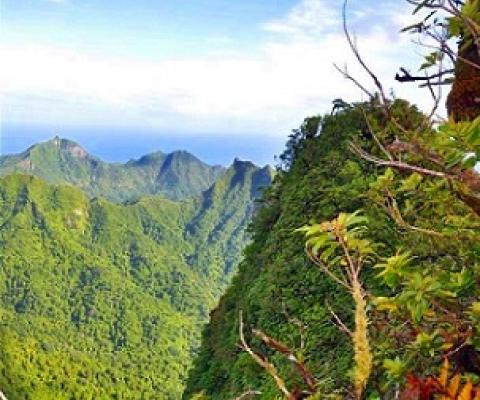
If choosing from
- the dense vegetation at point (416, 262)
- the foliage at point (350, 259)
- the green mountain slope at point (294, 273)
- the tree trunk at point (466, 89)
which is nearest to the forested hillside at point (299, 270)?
the green mountain slope at point (294, 273)

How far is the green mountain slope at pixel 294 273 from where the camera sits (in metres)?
17.5

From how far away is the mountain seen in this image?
3024 inches

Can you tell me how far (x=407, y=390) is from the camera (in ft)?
5.69

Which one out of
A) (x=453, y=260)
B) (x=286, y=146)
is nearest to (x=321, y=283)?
(x=286, y=146)

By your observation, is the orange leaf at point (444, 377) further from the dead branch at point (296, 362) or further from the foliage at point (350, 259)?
the dead branch at point (296, 362)

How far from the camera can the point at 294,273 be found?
21.0 meters

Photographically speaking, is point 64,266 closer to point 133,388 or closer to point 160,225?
point 160,225

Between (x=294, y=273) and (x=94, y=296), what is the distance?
119845 millimetres

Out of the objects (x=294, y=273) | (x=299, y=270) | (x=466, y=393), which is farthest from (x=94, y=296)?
(x=466, y=393)

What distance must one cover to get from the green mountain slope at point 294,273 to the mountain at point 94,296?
43.9m

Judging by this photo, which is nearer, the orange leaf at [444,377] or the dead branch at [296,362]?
the orange leaf at [444,377]

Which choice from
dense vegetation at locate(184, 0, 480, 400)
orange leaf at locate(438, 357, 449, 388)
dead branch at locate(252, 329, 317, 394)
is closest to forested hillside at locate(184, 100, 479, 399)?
dense vegetation at locate(184, 0, 480, 400)

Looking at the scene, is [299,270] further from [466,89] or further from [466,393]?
[466,393]

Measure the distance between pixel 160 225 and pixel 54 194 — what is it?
36.6m
